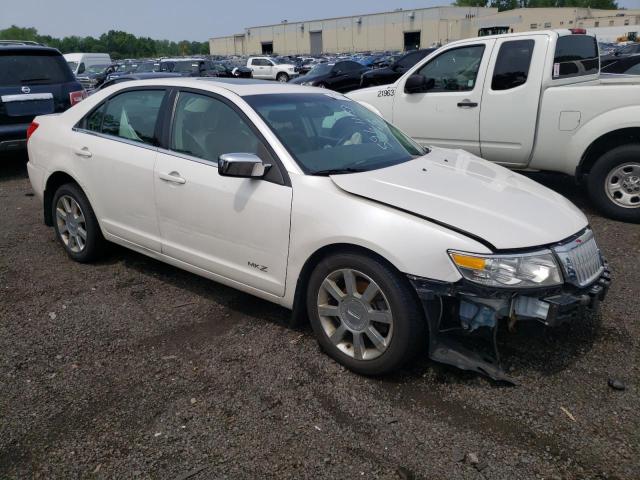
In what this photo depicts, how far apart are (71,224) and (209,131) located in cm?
187

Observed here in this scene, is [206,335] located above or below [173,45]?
below

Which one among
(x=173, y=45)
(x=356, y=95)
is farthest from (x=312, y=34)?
(x=356, y=95)

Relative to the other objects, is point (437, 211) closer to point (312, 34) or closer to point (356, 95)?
point (356, 95)

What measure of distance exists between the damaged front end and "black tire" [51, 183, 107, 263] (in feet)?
9.85

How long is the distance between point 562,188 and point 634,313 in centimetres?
368

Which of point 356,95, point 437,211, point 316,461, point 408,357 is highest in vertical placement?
point 356,95

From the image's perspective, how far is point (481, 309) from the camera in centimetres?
283

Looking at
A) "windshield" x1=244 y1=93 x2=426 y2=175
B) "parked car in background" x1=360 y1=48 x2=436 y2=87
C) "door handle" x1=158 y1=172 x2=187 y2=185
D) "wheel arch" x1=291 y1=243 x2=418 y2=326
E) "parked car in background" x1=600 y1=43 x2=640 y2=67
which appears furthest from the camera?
"parked car in background" x1=360 y1=48 x2=436 y2=87

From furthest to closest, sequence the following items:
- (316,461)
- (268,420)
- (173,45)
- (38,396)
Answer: (173,45) → (38,396) → (268,420) → (316,461)

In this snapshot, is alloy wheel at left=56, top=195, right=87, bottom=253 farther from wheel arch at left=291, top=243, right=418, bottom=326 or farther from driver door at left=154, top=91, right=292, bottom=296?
wheel arch at left=291, top=243, right=418, bottom=326

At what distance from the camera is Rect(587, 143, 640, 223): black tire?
5.69 metres

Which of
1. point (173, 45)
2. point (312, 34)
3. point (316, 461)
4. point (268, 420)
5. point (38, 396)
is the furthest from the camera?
point (173, 45)

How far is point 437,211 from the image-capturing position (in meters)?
2.98

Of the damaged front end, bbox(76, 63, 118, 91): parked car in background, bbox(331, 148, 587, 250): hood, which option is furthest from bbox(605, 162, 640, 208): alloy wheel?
bbox(76, 63, 118, 91): parked car in background
